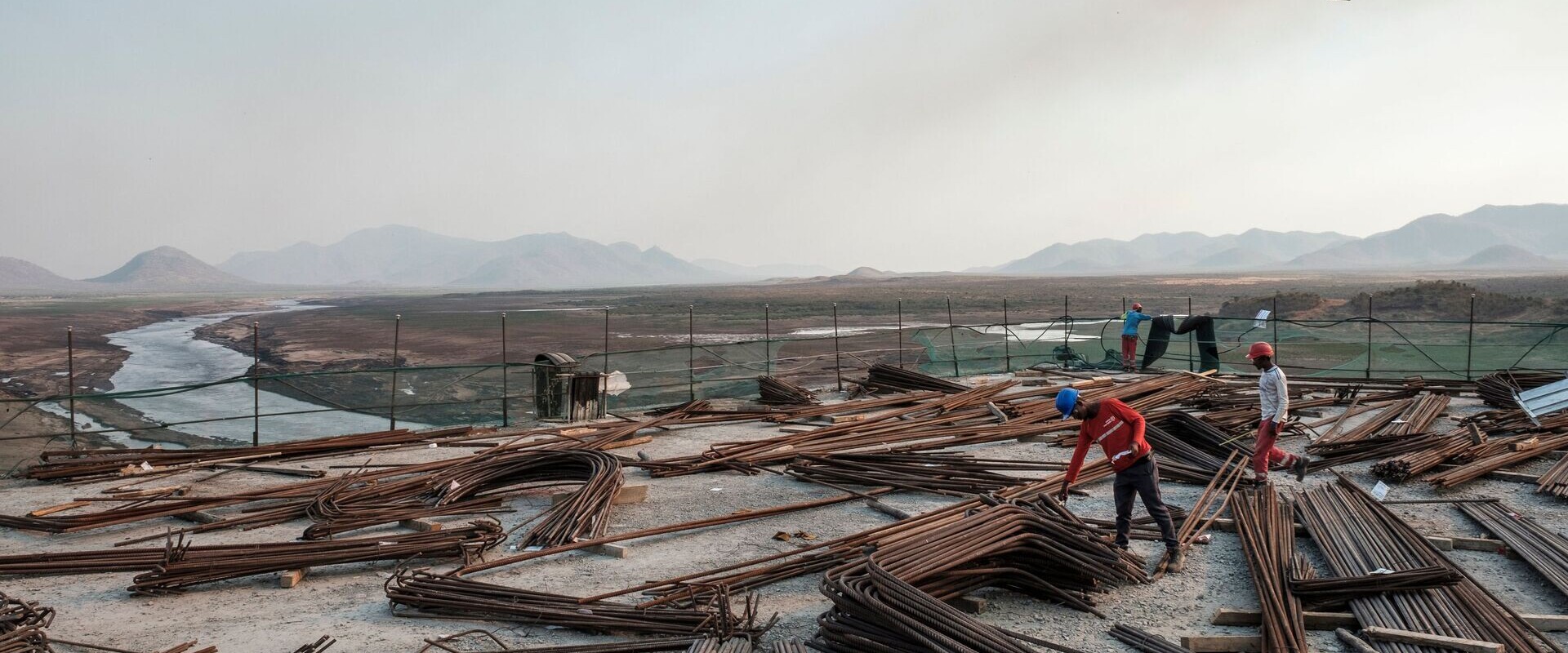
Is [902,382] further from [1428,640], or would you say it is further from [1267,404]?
[1428,640]

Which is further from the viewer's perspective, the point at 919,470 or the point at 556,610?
the point at 919,470

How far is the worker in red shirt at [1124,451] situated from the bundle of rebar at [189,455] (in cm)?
1091

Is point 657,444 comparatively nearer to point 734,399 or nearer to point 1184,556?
point 734,399

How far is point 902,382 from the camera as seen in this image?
1981cm

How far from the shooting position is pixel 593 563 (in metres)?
→ 9.22

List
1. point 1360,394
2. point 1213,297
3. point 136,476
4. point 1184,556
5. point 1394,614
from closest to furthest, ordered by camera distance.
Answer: point 1394,614 → point 1184,556 → point 136,476 → point 1360,394 → point 1213,297

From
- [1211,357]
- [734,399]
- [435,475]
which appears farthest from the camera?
[1211,357]

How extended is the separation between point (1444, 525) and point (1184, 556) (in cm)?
302

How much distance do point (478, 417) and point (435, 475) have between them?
23.8 ft

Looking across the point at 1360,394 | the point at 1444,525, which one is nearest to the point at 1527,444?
the point at 1444,525

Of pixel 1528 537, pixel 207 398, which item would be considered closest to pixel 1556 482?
pixel 1528 537

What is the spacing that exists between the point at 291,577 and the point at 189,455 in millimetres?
7186

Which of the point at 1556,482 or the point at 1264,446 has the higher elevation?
the point at 1264,446

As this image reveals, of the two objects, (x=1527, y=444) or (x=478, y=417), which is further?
(x=478, y=417)
